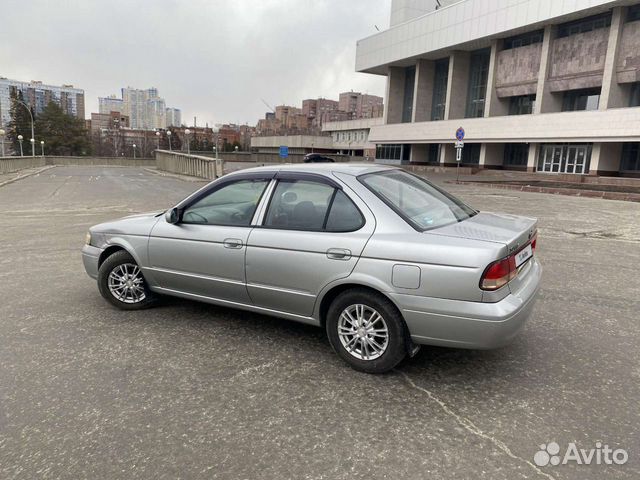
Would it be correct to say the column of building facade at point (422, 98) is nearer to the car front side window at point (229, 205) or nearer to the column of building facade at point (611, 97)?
the column of building facade at point (611, 97)

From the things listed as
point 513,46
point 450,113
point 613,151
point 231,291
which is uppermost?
point 513,46

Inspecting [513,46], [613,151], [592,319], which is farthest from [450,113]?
[592,319]

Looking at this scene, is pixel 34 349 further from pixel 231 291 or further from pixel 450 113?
pixel 450 113

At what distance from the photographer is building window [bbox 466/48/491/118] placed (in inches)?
2051

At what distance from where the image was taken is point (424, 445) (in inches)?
110

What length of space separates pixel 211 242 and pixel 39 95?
136 m

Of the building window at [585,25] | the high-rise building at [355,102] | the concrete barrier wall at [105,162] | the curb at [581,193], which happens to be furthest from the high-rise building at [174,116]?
the curb at [581,193]

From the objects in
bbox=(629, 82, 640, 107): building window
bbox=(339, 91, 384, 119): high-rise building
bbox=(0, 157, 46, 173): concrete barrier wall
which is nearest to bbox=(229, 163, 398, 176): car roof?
bbox=(0, 157, 46, 173): concrete barrier wall

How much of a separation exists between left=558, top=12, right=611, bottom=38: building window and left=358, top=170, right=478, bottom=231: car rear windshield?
4343 cm

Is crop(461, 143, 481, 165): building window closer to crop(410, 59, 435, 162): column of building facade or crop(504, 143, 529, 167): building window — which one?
crop(504, 143, 529, 167): building window

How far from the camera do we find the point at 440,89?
2283 inches

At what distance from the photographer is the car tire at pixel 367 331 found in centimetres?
347

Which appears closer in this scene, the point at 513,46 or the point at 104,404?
the point at 104,404

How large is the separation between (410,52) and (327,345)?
5816cm
